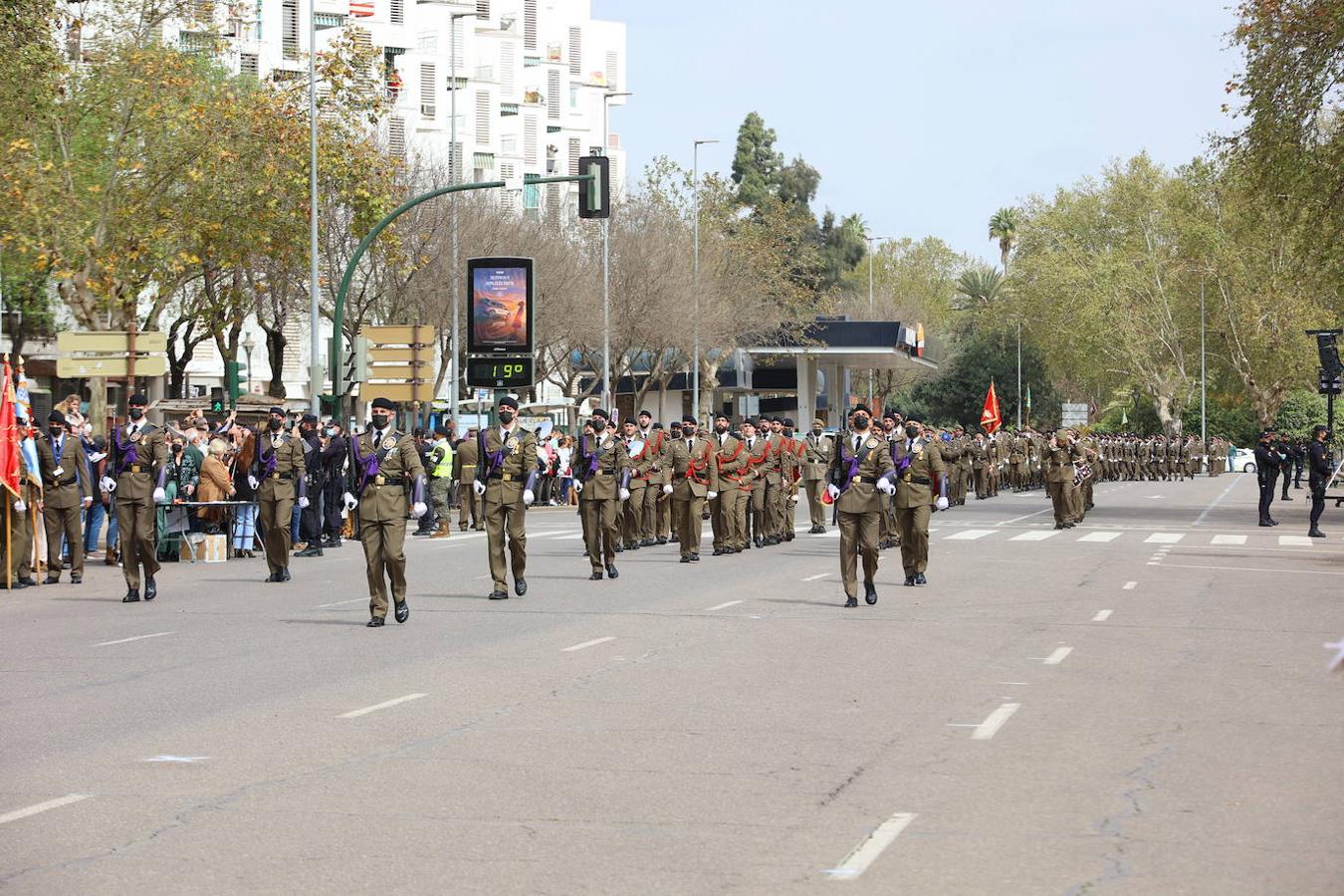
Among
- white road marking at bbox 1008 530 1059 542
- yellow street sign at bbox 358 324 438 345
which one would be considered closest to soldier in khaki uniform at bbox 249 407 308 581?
white road marking at bbox 1008 530 1059 542

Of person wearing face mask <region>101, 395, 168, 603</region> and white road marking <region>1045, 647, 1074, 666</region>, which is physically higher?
person wearing face mask <region>101, 395, 168, 603</region>

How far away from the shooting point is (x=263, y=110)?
132 feet

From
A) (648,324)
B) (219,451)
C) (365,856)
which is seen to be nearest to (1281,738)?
(365,856)

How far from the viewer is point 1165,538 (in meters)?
31.1

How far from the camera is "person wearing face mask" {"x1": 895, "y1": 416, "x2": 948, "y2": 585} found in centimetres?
2011

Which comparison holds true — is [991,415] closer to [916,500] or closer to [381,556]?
[916,500]

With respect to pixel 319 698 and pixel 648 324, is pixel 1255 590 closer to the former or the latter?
pixel 319 698

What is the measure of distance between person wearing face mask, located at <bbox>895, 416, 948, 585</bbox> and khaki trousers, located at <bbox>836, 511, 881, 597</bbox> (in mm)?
2187

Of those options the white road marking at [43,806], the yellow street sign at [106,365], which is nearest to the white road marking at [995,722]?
the white road marking at [43,806]

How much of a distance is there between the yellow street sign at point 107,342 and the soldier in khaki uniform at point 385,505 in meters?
9.71

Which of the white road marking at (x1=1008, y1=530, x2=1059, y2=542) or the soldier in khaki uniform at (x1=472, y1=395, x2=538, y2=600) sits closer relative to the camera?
the soldier in khaki uniform at (x1=472, y1=395, x2=538, y2=600)

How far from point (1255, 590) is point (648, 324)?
4545 centimetres

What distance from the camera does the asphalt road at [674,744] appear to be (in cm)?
690

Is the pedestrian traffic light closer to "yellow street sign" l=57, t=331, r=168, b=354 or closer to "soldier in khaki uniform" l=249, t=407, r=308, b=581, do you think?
"yellow street sign" l=57, t=331, r=168, b=354
